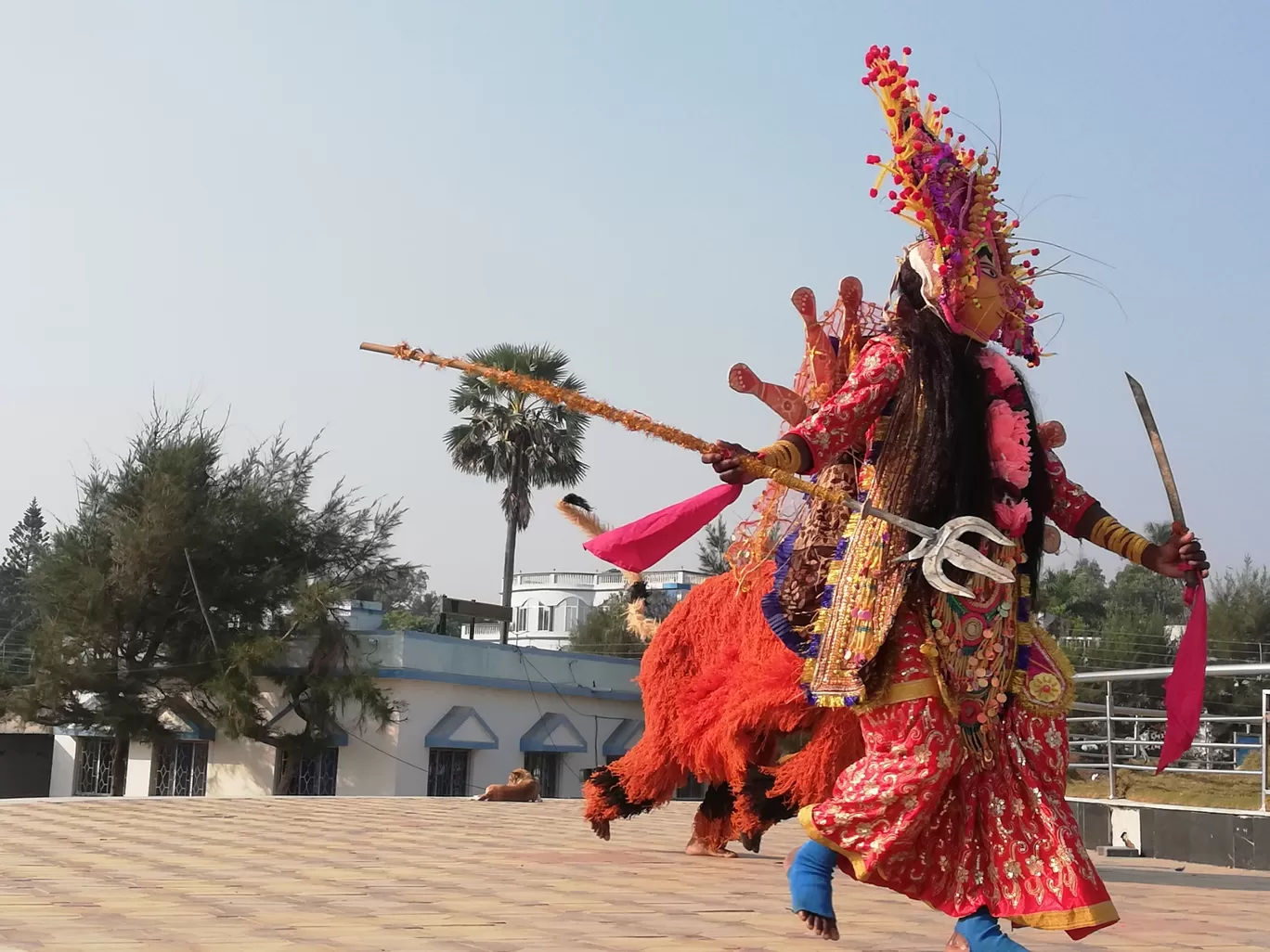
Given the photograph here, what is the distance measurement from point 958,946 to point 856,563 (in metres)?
0.98

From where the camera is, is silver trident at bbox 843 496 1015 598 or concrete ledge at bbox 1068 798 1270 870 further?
concrete ledge at bbox 1068 798 1270 870

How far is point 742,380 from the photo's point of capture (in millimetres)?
4340

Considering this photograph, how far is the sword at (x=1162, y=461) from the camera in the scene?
12.1 ft

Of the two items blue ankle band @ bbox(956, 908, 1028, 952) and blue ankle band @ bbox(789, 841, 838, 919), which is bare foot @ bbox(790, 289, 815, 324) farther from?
blue ankle band @ bbox(956, 908, 1028, 952)

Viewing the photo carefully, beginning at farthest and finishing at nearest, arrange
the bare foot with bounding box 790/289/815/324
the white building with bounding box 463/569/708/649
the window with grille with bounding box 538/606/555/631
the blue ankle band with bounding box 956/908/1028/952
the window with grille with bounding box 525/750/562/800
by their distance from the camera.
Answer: the window with grille with bounding box 538/606/555/631 < the white building with bounding box 463/569/708/649 < the window with grille with bounding box 525/750/562/800 < the bare foot with bounding box 790/289/815/324 < the blue ankle band with bounding box 956/908/1028/952

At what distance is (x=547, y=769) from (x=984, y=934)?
23.7 metres

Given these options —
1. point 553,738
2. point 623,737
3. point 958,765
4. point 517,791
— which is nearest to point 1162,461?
point 958,765

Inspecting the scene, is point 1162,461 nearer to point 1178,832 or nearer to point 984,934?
point 984,934

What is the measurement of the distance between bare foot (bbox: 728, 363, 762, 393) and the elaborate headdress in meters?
0.64

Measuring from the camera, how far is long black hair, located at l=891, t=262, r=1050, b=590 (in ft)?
11.9

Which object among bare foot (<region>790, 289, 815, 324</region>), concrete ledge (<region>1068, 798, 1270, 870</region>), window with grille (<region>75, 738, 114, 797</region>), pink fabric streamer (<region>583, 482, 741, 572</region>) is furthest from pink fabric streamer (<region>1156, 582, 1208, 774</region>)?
window with grille (<region>75, 738, 114, 797</region>)

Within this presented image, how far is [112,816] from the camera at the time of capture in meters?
7.97

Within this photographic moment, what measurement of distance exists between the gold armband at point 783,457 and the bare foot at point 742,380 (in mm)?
757

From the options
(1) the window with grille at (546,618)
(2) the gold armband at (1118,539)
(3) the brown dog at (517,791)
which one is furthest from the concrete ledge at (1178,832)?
(1) the window with grille at (546,618)
